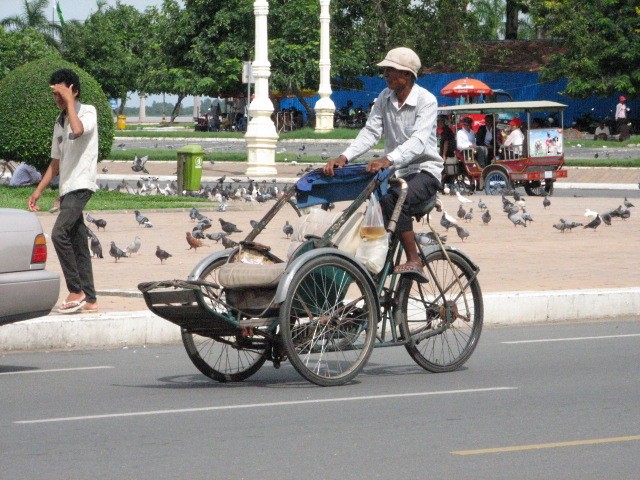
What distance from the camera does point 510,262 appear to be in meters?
15.1

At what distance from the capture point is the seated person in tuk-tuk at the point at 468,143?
28281 millimetres

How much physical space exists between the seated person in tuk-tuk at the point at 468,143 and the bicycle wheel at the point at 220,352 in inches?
770

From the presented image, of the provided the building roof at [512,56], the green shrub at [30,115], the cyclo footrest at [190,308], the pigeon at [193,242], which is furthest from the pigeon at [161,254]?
the building roof at [512,56]

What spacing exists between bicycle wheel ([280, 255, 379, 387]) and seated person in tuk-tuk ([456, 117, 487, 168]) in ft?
66.4

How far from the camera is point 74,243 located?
412 inches

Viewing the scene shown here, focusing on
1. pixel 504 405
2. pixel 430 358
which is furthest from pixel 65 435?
pixel 430 358

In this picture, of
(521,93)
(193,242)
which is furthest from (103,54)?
(193,242)

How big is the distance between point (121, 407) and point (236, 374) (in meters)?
1.15

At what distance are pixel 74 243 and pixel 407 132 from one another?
3241 millimetres

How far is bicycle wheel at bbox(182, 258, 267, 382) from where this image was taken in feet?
26.5

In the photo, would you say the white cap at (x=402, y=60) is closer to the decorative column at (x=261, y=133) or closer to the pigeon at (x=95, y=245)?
the pigeon at (x=95, y=245)

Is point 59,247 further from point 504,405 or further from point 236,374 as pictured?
point 504,405

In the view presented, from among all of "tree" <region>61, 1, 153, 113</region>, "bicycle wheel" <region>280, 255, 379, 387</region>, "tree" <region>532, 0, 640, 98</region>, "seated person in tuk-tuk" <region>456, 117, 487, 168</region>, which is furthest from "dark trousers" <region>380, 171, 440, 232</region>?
"tree" <region>61, 1, 153, 113</region>

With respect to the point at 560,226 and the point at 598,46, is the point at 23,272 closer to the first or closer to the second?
the point at 560,226
